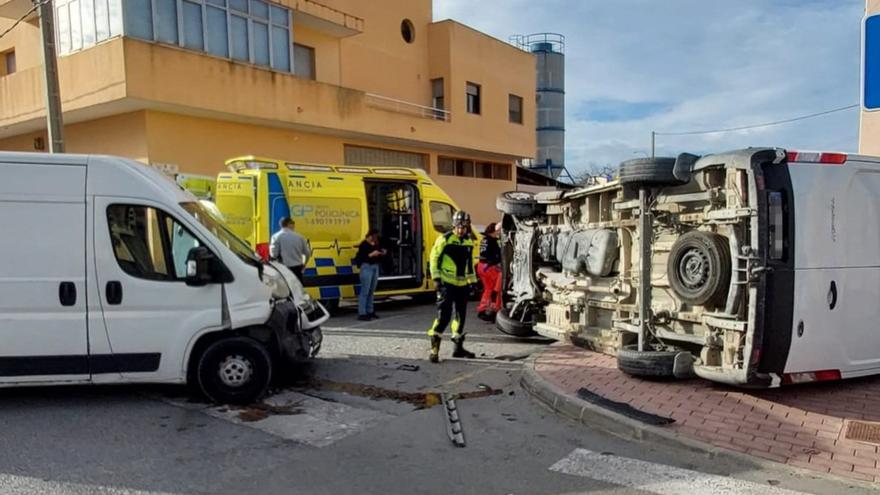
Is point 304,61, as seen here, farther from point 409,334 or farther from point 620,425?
point 620,425

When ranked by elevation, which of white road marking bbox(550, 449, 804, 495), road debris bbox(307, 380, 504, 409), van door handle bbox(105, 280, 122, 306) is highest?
van door handle bbox(105, 280, 122, 306)

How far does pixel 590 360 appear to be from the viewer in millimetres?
6957

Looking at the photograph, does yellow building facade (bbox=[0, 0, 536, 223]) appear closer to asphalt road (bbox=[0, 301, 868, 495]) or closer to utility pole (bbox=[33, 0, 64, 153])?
utility pole (bbox=[33, 0, 64, 153])

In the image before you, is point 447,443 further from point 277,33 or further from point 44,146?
point 44,146

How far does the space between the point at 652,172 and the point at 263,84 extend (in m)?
14.7

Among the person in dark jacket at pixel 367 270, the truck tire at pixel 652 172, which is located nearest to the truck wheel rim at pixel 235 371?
the truck tire at pixel 652 172

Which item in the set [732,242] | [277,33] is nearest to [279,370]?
[732,242]

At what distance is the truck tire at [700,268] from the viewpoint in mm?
5316

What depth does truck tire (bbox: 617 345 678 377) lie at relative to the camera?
575cm

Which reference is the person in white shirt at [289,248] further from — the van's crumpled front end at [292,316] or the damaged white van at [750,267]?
the damaged white van at [750,267]

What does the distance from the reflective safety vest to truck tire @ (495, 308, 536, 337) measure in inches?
54.0

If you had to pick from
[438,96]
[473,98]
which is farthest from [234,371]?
[473,98]

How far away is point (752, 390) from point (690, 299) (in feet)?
3.20

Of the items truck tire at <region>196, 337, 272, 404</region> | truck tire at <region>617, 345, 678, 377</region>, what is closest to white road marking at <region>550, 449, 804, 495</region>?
truck tire at <region>617, 345, 678, 377</region>
